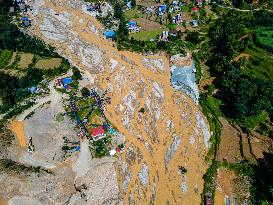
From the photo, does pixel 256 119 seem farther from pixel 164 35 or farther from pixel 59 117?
pixel 59 117

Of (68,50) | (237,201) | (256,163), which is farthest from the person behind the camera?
(68,50)

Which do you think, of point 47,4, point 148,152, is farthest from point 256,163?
point 47,4

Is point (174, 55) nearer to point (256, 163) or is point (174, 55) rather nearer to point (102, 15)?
point (102, 15)

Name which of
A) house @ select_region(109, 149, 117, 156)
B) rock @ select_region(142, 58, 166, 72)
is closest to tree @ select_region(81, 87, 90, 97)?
house @ select_region(109, 149, 117, 156)

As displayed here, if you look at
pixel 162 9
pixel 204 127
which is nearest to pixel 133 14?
pixel 162 9

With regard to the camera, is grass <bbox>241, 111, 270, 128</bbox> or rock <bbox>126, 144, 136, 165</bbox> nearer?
rock <bbox>126, 144, 136, 165</bbox>

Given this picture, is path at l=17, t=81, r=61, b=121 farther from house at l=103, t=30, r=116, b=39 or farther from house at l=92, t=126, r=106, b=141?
house at l=103, t=30, r=116, b=39

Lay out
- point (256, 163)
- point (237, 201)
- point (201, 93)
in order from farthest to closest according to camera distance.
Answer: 1. point (201, 93)
2. point (256, 163)
3. point (237, 201)

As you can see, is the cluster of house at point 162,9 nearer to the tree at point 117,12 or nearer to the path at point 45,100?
the tree at point 117,12

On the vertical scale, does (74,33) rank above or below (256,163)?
above

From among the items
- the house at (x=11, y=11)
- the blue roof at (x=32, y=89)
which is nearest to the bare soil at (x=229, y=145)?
the blue roof at (x=32, y=89)
